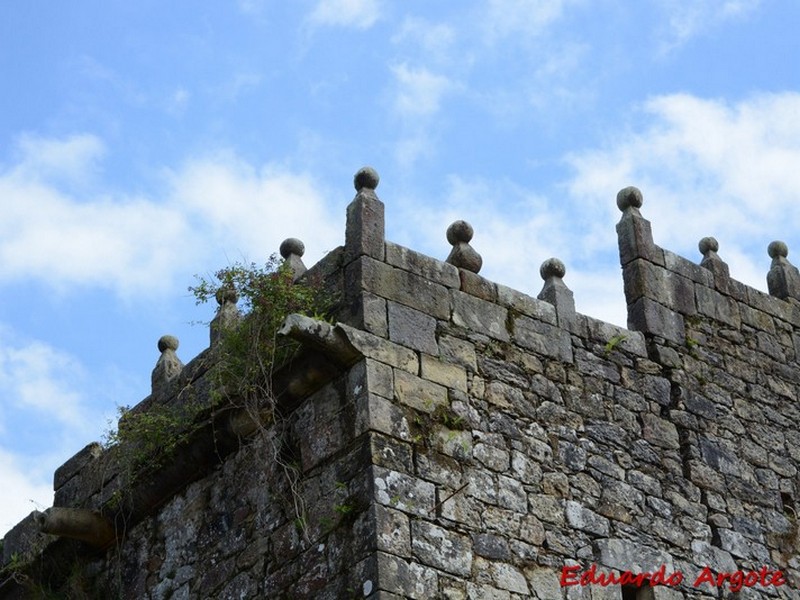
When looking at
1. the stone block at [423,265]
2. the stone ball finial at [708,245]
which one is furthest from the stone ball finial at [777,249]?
the stone block at [423,265]

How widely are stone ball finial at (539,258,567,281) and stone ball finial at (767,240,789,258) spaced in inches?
91.2

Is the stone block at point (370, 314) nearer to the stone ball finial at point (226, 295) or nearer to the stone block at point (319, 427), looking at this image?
the stone block at point (319, 427)

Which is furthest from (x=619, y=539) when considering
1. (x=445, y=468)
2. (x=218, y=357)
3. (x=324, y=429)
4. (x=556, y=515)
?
(x=218, y=357)

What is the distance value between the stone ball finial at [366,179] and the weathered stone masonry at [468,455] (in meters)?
0.03

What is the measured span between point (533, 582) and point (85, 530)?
3.20m

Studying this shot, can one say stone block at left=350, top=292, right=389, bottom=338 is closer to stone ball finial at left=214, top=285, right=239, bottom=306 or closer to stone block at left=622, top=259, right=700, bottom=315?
stone ball finial at left=214, top=285, right=239, bottom=306

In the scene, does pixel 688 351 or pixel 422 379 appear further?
pixel 688 351

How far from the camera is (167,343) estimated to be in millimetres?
10906

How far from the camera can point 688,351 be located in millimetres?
10383

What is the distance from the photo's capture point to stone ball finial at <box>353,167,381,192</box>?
30.7ft

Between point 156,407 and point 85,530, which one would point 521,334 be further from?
point 85,530

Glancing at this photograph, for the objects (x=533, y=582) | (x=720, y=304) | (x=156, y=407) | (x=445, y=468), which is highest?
(x=720, y=304)

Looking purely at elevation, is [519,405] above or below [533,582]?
above

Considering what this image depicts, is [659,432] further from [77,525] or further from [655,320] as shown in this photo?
[77,525]
